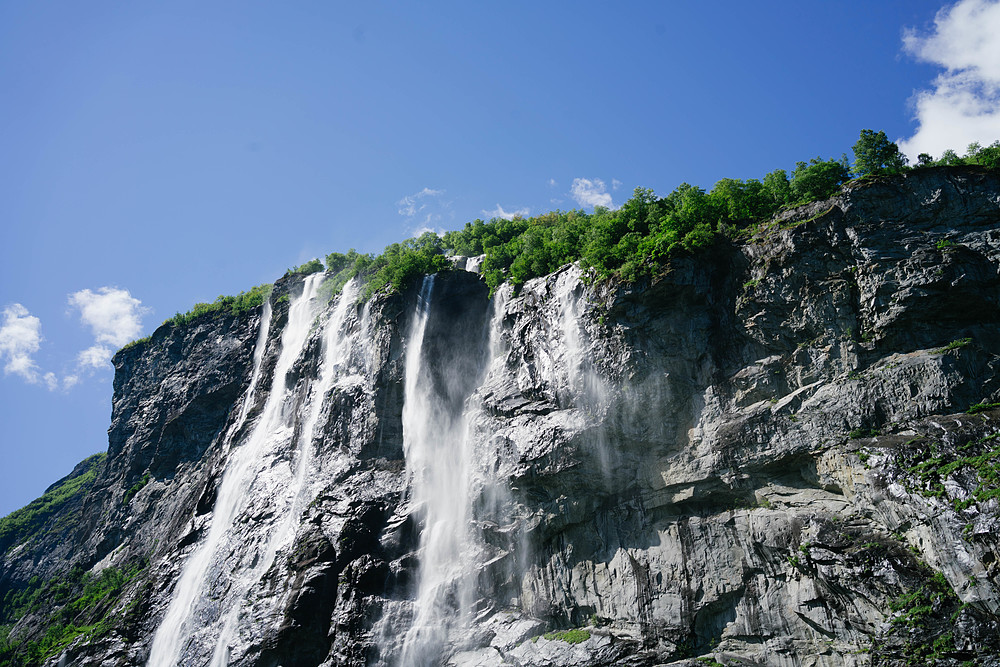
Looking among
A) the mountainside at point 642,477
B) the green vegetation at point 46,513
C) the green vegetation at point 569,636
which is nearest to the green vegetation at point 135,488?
the mountainside at point 642,477

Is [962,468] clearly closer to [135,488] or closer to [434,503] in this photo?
[434,503]

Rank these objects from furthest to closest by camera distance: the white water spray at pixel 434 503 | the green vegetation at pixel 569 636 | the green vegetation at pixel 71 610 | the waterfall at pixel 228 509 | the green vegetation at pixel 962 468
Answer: the green vegetation at pixel 71 610, the waterfall at pixel 228 509, the white water spray at pixel 434 503, the green vegetation at pixel 569 636, the green vegetation at pixel 962 468

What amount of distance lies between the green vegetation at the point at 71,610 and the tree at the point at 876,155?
39.1 meters

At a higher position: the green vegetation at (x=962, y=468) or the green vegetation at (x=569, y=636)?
the green vegetation at (x=962, y=468)

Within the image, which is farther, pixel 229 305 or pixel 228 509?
pixel 229 305

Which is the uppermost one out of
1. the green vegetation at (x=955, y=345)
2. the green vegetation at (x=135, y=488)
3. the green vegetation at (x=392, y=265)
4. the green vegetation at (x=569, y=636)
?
the green vegetation at (x=392, y=265)

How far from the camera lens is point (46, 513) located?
53.0 m

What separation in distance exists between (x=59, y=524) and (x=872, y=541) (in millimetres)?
56379

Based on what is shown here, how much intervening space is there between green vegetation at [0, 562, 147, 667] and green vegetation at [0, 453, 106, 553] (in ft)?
35.6

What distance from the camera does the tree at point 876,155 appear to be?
79.3 ft

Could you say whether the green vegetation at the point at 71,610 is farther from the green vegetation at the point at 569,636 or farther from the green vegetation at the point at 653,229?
the green vegetation at the point at 569,636

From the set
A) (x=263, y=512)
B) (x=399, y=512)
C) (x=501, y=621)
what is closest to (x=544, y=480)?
(x=501, y=621)

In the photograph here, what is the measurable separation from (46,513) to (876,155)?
2523 inches

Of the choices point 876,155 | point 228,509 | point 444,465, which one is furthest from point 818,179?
point 228,509
